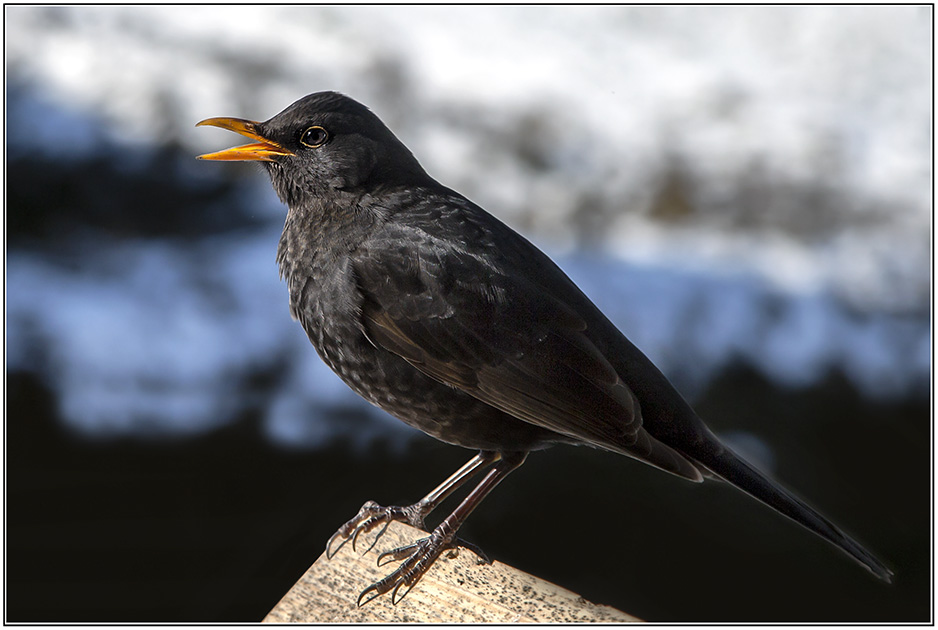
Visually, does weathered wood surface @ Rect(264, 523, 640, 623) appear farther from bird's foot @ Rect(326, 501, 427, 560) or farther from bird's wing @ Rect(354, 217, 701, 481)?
bird's wing @ Rect(354, 217, 701, 481)

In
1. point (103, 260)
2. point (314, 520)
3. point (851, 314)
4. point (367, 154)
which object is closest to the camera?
point (367, 154)

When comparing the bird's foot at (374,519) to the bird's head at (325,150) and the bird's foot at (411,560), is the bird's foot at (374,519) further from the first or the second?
the bird's head at (325,150)

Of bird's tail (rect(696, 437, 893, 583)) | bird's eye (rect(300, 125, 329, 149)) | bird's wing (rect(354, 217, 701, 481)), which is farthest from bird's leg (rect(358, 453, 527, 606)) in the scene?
bird's eye (rect(300, 125, 329, 149))

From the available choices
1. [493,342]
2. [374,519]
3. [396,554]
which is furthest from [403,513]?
[493,342]

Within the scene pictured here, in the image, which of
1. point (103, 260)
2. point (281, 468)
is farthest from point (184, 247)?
point (281, 468)

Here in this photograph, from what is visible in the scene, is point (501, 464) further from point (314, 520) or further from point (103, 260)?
point (103, 260)

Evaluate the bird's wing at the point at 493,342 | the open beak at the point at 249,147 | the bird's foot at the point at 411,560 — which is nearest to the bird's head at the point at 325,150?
the open beak at the point at 249,147
